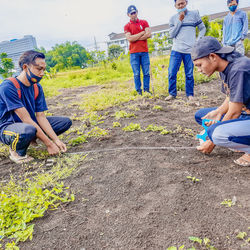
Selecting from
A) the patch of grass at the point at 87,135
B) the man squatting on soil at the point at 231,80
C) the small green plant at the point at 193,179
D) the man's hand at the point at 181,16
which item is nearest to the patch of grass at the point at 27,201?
the patch of grass at the point at 87,135

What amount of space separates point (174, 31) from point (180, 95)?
4.22 ft

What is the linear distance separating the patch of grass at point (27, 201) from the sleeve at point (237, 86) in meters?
1.45

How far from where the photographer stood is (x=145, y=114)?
11.6 ft

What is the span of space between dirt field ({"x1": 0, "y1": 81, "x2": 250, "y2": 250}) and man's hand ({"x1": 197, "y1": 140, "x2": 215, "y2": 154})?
6cm

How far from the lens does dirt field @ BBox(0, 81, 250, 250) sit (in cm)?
128

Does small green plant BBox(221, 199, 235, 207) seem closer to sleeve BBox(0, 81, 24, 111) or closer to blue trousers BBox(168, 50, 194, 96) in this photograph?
sleeve BBox(0, 81, 24, 111)

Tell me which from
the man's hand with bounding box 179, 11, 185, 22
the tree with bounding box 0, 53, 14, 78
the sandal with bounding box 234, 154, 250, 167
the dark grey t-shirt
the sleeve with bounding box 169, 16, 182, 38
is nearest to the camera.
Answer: the dark grey t-shirt

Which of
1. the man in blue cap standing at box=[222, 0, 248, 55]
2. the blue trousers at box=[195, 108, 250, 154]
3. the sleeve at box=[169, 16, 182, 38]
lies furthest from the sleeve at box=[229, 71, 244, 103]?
the man in blue cap standing at box=[222, 0, 248, 55]

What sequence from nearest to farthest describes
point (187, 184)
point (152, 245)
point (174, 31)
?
1. point (152, 245)
2. point (187, 184)
3. point (174, 31)

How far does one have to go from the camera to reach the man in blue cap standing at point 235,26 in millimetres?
4473

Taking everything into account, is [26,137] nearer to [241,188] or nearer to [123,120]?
[123,120]

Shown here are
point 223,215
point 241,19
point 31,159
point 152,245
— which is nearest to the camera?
point 152,245

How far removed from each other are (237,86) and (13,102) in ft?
6.92

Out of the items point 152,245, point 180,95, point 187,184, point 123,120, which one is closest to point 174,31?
point 180,95
